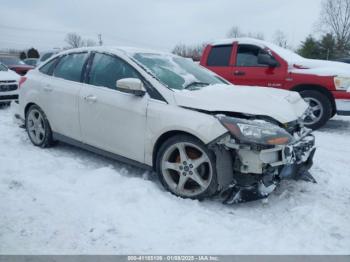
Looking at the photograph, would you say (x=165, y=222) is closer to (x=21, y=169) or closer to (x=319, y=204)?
(x=319, y=204)

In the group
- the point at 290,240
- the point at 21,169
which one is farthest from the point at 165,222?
the point at 21,169

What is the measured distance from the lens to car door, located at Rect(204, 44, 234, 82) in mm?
7445

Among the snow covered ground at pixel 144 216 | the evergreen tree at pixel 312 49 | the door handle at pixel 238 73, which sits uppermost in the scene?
the evergreen tree at pixel 312 49

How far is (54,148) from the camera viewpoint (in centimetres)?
496

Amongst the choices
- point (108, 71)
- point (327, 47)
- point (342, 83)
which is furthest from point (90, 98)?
point (327, 47)

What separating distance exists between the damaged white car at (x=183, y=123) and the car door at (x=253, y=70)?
2.99 m

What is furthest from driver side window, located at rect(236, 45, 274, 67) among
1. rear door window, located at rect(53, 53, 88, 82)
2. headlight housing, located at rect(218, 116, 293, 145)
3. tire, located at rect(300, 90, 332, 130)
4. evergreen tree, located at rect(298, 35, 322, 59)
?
evergreen tree, located at rect(298, 35, 322, 59)

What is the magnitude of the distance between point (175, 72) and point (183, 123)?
0.98 m

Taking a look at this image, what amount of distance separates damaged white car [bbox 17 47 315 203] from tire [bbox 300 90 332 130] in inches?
118

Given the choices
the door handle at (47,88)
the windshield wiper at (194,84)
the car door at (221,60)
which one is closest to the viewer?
the windshield wiper at (194,84)

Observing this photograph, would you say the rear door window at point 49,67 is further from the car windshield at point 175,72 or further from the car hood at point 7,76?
the car hood at point 7,76

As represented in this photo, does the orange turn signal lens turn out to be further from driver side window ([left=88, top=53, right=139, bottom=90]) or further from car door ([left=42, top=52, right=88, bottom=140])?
car door ([left=42, top=52, right=88, bottom=140])

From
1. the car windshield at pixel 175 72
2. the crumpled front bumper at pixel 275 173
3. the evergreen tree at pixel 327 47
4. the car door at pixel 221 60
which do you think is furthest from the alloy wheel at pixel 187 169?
the evergreen tree at pixel 327 47

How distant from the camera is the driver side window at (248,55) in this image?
7.15 m
